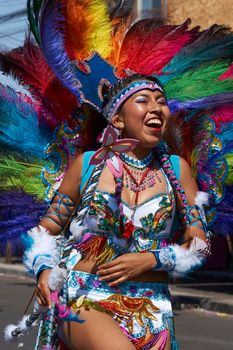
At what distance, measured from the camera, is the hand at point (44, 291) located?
3705 mm

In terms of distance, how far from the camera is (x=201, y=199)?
13.5 feet

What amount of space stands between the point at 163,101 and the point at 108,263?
80 centimetres

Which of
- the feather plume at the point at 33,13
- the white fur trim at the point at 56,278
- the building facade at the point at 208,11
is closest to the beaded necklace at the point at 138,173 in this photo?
the white fur trim at the point at 56,278

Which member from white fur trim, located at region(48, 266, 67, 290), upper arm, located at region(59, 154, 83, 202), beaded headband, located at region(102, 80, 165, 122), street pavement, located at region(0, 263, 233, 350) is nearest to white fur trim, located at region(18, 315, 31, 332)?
white fur trim, located at region(48, 266, 67, 290)

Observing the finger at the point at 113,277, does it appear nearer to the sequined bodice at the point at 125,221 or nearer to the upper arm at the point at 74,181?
the sequined bodice at the point at 125,221

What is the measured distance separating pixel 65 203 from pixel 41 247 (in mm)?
259

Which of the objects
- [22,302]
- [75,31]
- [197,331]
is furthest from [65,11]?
[22,302]

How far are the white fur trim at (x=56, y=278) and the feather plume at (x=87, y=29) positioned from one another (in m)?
1.29

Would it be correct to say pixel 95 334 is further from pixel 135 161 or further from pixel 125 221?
pixel 135 161

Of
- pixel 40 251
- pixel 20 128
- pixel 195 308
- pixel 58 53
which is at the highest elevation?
pixel 58 53

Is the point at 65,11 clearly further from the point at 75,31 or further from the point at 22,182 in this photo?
the point at 22,182

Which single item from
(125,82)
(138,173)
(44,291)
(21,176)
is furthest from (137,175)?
(21,176)

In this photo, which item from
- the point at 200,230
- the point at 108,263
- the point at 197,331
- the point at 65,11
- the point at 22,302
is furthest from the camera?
the point at 22,302

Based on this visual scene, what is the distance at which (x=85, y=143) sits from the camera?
457 cm
